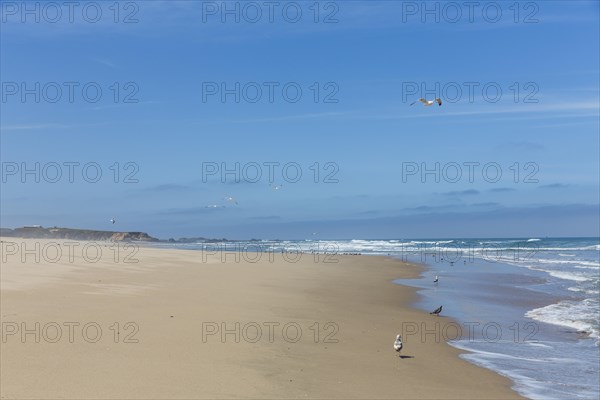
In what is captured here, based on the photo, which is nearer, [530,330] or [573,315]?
[530,330]

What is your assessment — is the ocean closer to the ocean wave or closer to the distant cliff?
the ocean wave

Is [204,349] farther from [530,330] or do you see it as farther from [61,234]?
[61,234]

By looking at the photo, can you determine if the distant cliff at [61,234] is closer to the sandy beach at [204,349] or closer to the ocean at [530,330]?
the ocean at [530,330]

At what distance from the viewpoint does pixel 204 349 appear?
9.26 meters

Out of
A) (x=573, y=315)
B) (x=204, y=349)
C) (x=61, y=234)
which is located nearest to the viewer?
(x=204, y=349)

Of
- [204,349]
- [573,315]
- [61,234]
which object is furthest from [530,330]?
[61,234]

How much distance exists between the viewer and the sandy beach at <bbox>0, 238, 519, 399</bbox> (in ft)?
24.2

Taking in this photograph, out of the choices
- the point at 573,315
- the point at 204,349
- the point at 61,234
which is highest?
the point at 61,234

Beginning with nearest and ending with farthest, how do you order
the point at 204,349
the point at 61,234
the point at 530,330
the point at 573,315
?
the point at 204,349 → the point at 530,330 → the point at 573,315 → the point at 61,234

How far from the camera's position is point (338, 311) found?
16.1 metres

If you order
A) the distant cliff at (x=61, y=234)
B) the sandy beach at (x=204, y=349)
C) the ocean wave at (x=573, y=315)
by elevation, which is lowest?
the ocean wave at (x=573, y=315)

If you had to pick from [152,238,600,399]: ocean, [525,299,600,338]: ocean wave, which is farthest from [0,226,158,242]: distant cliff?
[525,299,600,338]: ocean wave

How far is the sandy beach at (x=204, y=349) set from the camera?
737 cm

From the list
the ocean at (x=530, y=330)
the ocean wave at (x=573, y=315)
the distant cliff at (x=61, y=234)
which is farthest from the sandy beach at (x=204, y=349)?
the distant cliff at (x=61, y=234)
